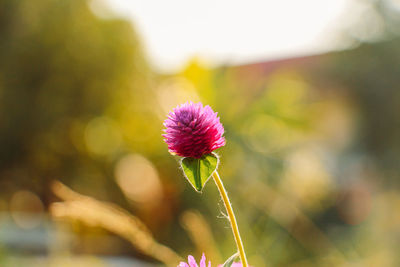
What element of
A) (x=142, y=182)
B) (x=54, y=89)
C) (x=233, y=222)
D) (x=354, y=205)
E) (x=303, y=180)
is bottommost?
(x=233, y=222)

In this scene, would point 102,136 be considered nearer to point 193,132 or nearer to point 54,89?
point 54,89

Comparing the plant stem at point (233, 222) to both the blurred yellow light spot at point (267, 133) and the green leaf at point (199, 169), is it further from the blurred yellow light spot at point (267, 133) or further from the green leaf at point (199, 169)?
the blurred yellow light spot at point (267, 133)

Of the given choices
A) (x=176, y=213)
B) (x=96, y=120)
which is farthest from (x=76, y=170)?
(x=176, y=213)

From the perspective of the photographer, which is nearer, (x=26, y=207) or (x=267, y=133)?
(x=267, y=133)

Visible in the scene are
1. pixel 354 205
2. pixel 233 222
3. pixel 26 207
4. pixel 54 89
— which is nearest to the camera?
pixel 233 222

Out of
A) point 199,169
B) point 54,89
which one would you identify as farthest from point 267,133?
Answer: point 199,169

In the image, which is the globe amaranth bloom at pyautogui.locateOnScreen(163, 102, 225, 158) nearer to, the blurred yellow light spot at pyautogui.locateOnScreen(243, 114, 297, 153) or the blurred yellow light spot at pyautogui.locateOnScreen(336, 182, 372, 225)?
the blurred yellow light spot at pyautogui.locateOnScreen(243, 114, 297, 153)

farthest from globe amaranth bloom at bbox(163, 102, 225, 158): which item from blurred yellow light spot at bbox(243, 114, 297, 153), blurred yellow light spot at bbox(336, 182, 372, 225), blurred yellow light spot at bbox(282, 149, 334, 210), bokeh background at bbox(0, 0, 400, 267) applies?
blurred yellow light spot at bbox(336, 182, 372, 225)
